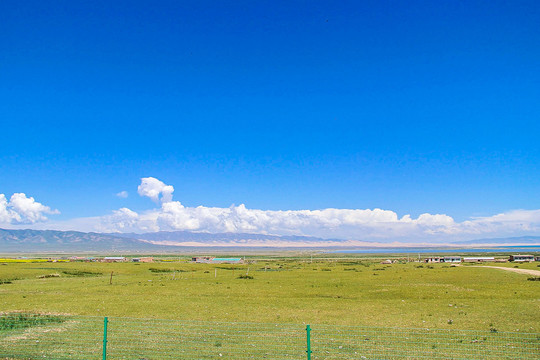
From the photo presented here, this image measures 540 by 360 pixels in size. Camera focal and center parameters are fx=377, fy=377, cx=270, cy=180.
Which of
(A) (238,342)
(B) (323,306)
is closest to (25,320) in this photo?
(A) (238,342)

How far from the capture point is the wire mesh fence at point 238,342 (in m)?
16.0

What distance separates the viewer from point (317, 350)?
675 inches

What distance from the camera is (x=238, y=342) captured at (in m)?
18.4

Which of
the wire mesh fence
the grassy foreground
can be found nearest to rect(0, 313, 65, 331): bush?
the wire mesh fence

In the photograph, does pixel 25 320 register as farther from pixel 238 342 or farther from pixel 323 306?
pixel 323 306

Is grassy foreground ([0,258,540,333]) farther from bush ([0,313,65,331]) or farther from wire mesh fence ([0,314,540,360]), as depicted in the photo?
bush ([0,313,65,331])

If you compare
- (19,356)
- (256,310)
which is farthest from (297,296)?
(19,356)

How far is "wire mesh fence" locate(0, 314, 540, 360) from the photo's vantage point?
16031 millimetres

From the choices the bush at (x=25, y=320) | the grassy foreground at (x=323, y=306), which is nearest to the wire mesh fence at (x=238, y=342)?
the bush at (x=25, y=320)

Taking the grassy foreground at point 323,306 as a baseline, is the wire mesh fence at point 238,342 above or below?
above

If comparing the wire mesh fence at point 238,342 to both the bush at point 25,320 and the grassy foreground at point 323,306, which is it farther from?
the grassy foreground at point 323,306

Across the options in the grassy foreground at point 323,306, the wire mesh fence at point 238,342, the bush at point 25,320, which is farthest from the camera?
the grassy foreground at point 323,306

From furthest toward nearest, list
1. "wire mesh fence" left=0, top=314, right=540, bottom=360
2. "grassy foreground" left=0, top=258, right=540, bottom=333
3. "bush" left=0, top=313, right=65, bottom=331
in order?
"grassy foreground" left=0, top=258, right=540, bottom=333
"bush" left=0, top=313, right=65, bottom=331
"wire mesh fence" left=0, top=314, right=540, bottom=360

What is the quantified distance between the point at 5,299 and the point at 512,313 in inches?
1655
